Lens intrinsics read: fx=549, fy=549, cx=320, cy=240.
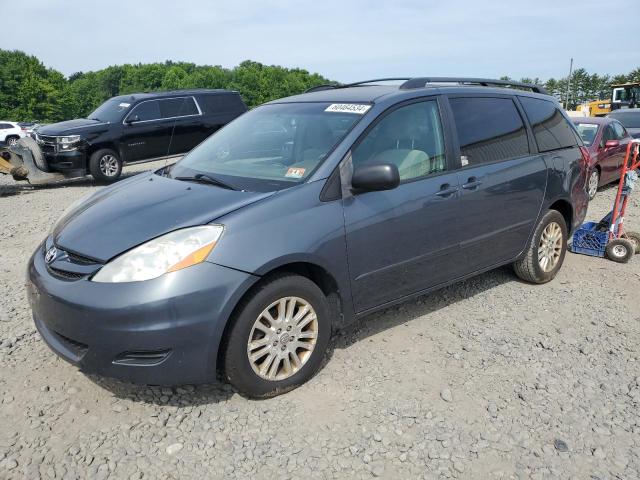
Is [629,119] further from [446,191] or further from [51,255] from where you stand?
[51,255]

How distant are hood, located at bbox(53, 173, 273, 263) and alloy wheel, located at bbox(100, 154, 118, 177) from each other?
28.3 ft

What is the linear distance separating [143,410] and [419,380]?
5.35 feet

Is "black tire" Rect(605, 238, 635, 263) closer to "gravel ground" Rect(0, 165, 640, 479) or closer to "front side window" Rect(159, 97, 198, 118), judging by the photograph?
"gravel ground" Rect(0, 165, 640, 479)

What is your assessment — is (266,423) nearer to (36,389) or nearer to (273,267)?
(273,267)

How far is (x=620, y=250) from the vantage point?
18.9ft

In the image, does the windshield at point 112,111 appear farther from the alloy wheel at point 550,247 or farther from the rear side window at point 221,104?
the alloy wheel at point 550,247

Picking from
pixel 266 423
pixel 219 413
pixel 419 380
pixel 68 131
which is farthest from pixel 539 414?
pixel 68 131

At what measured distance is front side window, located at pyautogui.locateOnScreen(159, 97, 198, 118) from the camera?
12422mm

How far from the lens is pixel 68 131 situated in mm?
11289

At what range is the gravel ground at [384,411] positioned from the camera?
2.63 m

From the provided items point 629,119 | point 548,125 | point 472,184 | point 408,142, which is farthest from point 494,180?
point 629,119

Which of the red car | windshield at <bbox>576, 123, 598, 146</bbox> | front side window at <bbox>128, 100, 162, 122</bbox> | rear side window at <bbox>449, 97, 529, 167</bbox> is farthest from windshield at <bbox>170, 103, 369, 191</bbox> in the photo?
front side window at <bbox>128, 100, 162, 122</bbox>

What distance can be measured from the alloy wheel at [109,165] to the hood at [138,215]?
8617 millimetres

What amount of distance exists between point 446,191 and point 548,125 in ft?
5.85
